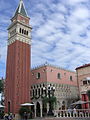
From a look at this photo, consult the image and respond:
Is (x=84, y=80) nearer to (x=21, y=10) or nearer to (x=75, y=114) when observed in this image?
(x=75, y=114)

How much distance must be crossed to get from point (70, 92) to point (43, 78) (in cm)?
974

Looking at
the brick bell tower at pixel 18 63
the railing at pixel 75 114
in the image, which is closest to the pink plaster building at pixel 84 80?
the railing at pixel 75 114

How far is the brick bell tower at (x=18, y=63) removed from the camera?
1737 inches

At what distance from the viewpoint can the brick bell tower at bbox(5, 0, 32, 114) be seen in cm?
4412

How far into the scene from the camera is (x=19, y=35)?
48750 mm

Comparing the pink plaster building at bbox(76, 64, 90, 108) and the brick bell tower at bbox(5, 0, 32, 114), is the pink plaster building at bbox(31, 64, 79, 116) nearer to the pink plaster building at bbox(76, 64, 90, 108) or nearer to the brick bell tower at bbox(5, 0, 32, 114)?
the brick bell tower at bbox(5, 0, 32, 114)

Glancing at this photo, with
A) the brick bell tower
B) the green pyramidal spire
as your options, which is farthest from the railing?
the green pyramidal spire

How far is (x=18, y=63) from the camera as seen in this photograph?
1813 inches

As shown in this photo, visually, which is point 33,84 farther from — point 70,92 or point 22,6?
point 22,6

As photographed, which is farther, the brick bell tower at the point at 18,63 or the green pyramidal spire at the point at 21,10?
the green pyramidal spire at the point at 21,10

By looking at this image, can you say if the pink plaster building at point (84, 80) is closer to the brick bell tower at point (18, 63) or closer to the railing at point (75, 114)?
the railing at point (75, 114)

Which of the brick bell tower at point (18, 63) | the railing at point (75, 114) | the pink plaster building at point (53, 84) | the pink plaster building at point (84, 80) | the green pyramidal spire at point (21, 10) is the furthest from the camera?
the green pyramidal spire at point (21, 10)

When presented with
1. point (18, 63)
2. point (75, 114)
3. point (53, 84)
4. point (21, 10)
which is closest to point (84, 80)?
point (53, 84)

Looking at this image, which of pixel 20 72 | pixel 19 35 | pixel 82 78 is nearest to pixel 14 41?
pixel 19 35
